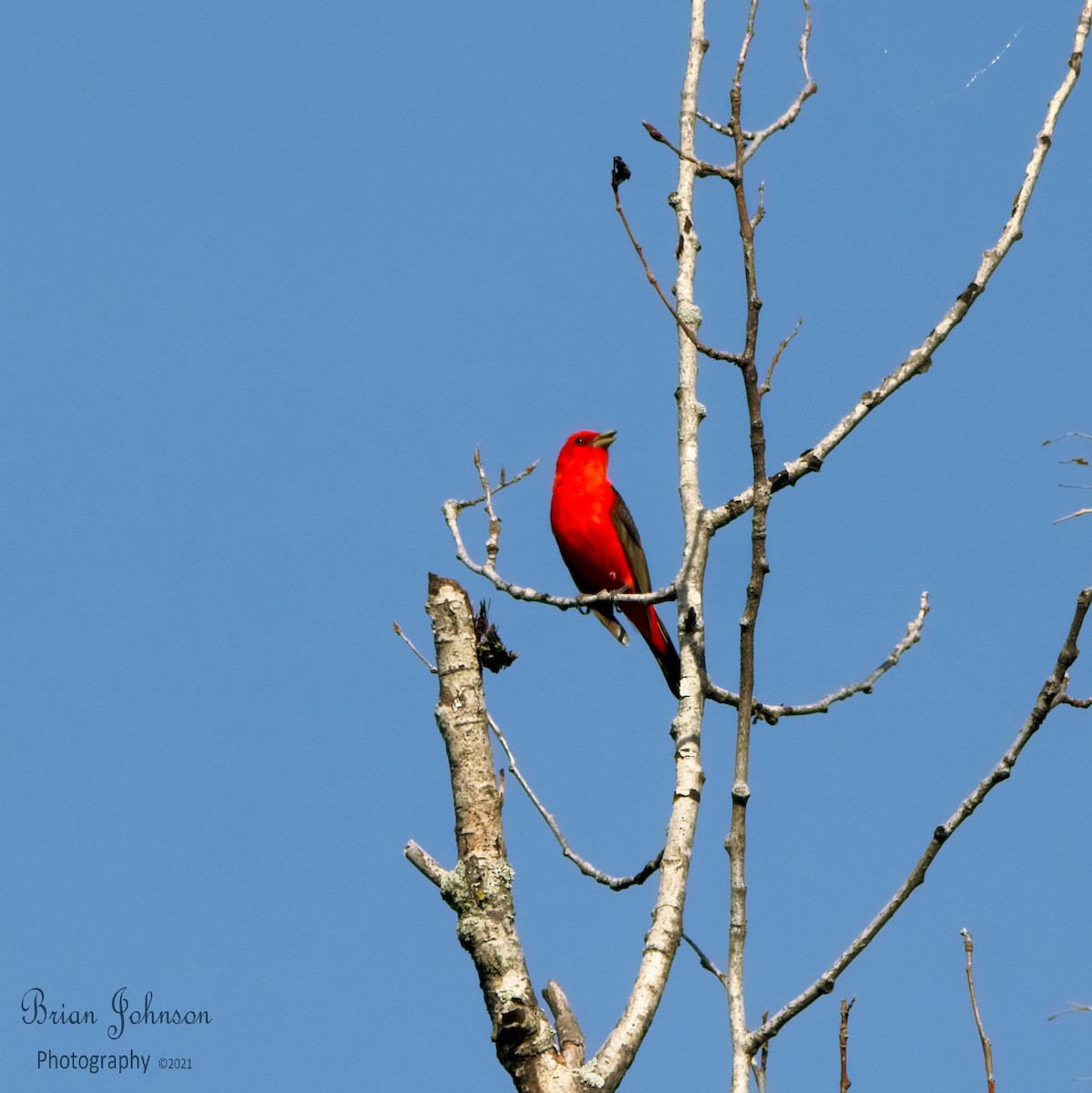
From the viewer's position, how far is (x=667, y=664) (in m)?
8.98

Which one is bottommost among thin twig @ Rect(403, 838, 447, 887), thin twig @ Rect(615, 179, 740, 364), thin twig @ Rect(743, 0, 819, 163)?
thin twig @ Rect(403, 838, 447, 887)

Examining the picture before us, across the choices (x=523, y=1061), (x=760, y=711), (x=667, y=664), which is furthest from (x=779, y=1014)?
(x=667, y=664)

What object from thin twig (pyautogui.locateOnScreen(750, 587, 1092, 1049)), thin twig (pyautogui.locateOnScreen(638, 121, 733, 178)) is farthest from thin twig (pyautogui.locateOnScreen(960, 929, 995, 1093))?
thin twig (pyautogui.locateOnScreen(638, 121, 733, 178))

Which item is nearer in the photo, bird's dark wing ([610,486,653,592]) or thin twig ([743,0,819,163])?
thin twig ([743,0,819,163])

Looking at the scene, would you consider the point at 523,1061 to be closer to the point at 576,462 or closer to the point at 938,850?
the point at 938,850

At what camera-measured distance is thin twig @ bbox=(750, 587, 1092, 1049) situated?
11.5 feet

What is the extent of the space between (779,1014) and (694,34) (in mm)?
3720

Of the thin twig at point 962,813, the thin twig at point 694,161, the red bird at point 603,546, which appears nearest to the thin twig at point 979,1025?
the thin twig at point 962,813

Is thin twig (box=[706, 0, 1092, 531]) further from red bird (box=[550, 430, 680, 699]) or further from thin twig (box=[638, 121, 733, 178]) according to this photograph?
red bird (box=[550, 430, 680, 699])

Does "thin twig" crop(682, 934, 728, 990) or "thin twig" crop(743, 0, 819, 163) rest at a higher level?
"thin twig" crop(743, 0, 819, 163)

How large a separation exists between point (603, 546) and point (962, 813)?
5623 millimetres

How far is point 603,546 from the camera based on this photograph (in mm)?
9062

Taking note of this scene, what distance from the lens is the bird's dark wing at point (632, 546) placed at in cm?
909

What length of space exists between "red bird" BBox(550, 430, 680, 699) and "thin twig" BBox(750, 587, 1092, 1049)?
523cm
